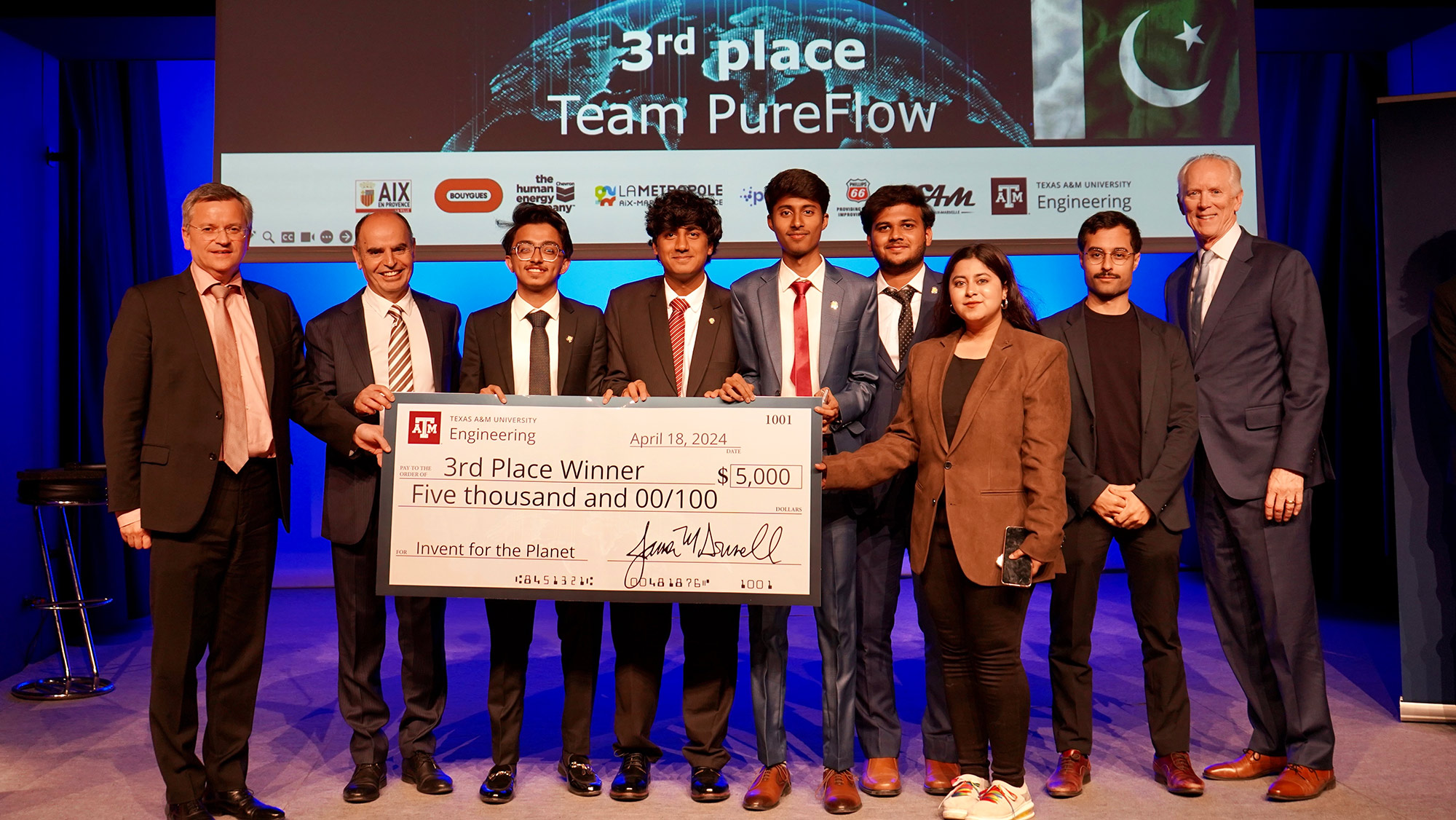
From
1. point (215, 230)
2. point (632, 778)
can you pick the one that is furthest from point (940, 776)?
point (215, 230)

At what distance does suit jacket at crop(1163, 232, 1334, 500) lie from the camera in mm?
3137

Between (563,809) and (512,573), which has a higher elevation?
(512,573)

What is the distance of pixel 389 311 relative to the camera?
3.21 meters

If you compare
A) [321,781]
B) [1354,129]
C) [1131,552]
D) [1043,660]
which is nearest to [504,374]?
[321,781]

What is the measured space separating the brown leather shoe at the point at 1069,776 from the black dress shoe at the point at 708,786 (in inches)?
37.9

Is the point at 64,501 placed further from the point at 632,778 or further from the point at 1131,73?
the point at 1131,73

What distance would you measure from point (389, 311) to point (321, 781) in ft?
4.87

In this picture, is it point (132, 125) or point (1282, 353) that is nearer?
point (1282, 353)

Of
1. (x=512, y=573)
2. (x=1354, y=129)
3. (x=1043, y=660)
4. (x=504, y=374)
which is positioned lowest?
(x=1043, y=660)

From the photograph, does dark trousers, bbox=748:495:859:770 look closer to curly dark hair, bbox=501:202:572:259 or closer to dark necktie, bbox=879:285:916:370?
dark necktie, bbox=879:285:916:370

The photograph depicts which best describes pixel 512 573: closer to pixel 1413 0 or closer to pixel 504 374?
pixel 504 374

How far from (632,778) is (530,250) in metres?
1.60

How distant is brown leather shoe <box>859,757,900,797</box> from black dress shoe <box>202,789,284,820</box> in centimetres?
168
